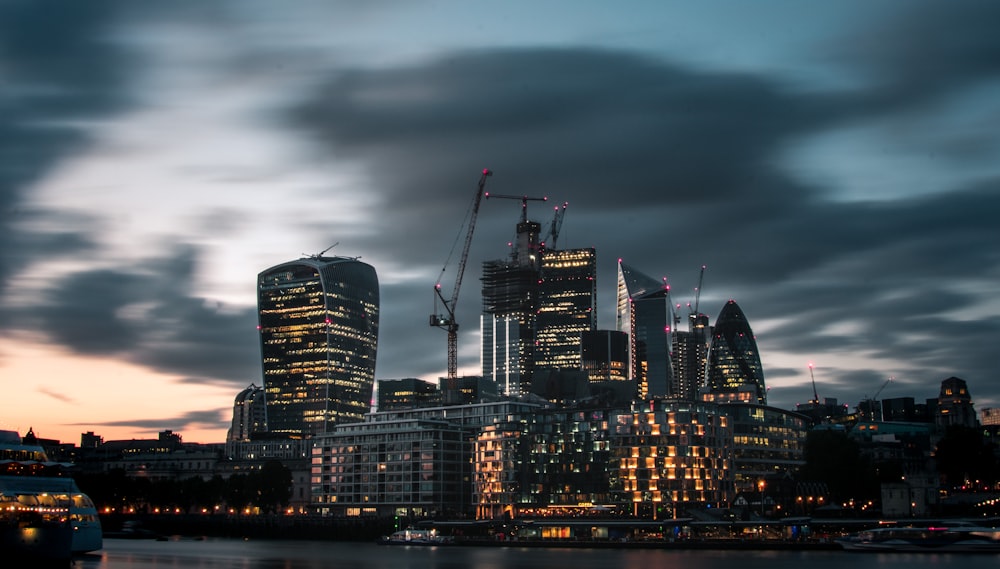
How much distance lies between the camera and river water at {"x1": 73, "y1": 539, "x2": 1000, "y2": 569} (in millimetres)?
149000

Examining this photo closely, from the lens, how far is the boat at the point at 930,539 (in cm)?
17925

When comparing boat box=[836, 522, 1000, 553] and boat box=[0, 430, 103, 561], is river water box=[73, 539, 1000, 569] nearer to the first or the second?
boat box=[836, 522, 1000, 553]

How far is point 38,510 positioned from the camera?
140375 mm

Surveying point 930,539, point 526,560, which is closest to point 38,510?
point 526,560

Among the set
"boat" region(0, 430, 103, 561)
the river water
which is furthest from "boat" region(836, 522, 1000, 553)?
"boat" region(0, 430, 103, 561)

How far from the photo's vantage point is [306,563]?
161 metres

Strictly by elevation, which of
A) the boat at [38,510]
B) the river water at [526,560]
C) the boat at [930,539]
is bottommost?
the river water at [526,560]

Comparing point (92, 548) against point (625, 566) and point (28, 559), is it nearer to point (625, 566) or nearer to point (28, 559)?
point (28, 559)

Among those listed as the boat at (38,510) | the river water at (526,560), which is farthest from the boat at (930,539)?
the boat at (38,510)

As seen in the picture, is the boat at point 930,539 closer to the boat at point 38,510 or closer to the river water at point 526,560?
the river water at point 526,560

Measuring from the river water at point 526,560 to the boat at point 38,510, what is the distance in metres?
5.82

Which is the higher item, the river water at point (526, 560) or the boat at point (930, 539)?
the boat at point (930, 539)

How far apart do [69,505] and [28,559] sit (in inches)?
1026

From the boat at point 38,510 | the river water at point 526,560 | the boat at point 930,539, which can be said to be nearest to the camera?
the boat at point 38,510
